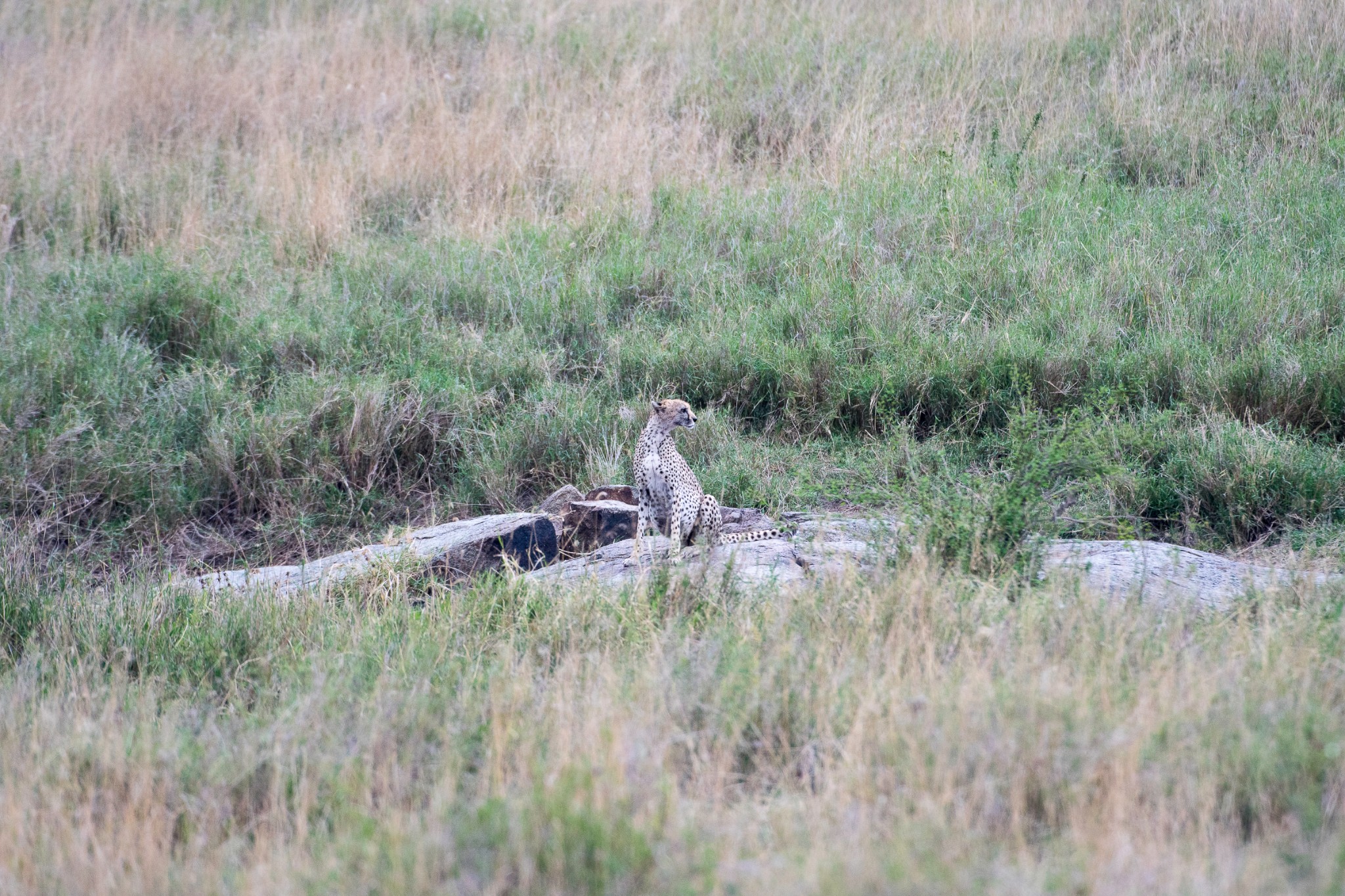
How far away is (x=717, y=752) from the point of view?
3.53m

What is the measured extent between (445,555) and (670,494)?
48.4 inches

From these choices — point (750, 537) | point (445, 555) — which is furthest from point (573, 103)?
point (445, 555)

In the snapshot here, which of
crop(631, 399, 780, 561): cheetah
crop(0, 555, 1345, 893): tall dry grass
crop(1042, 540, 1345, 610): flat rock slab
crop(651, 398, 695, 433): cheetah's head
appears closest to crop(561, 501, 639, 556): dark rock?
crop(631, 399, 780, 561): cheetah

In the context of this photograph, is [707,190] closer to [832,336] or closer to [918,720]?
[832,336]

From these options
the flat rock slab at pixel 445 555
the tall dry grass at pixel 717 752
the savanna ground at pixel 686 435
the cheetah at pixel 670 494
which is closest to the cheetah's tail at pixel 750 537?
the cheetah at pixel 670 494

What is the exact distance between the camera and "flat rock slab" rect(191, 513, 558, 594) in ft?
18.1

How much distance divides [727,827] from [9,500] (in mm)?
5465

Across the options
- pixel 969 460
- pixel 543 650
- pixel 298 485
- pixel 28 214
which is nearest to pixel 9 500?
pixel 298 485

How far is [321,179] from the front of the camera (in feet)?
31.7

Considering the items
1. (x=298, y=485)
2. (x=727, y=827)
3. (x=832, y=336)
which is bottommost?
(x=298, y=485)

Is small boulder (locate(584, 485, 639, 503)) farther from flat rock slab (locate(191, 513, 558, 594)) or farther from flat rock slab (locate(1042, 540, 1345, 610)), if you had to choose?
flat rock slab (locate(1042, 540, 1345, 610))

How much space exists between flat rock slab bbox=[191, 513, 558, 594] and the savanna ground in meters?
0.21

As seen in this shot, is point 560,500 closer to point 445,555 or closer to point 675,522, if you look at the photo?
point 675,522

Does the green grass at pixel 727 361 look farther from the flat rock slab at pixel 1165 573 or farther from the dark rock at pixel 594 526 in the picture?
the dark rock at pixel 594 526
